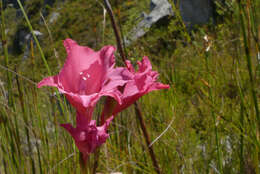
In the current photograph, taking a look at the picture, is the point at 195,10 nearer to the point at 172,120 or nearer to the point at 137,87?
the point at 172,120

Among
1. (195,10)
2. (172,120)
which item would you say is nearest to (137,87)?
(172,120)

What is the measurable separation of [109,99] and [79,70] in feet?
0.22

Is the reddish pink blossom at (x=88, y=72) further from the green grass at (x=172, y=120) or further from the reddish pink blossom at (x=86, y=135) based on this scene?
the green grass at (x=172, y=120)

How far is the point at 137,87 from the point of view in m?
0.46

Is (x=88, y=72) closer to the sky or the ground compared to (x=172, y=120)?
closer to the sky

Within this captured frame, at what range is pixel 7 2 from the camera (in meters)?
0.96

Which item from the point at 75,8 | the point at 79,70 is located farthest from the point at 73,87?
the point at 75,8

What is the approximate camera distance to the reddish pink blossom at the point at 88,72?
1.42 ft

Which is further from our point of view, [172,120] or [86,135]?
[172,120]

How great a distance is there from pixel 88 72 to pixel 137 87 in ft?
0.27

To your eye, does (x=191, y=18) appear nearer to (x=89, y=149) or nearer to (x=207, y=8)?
(x=207, y=8)

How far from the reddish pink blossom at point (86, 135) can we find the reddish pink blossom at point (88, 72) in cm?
2

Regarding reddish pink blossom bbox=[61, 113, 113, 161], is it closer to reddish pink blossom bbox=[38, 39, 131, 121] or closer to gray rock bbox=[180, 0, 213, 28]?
reddish pink blossom bbox=[38, 39, 131, 121]

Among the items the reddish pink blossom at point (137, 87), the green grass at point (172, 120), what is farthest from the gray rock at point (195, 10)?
the reddish pink blossom at point (137, 87)
